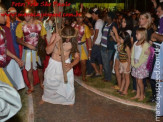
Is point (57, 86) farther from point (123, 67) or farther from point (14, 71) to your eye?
point (123, 67)

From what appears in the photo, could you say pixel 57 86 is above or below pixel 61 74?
below

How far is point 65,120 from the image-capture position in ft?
16.0

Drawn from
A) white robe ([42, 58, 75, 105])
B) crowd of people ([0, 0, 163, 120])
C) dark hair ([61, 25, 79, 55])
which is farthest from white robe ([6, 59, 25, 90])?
dark hair ([61, 25, 79, 55])

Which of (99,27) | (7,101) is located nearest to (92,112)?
(99,27)

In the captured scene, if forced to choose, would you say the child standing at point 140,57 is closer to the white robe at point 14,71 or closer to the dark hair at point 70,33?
the dark hair at point 70,33

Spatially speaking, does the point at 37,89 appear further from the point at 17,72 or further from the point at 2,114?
the point at 2,114

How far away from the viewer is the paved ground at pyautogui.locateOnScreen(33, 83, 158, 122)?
16.0ft

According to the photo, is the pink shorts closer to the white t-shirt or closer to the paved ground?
the paved ground

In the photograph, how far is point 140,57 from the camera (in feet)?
18.6

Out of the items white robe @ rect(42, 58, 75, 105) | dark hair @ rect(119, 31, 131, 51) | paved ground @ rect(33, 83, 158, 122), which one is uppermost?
dark hair @ rect(119, 31, 131, 51)

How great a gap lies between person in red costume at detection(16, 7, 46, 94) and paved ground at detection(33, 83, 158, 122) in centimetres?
97

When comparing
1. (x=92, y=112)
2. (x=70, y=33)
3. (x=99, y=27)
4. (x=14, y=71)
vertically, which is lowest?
(x=92, y=112)

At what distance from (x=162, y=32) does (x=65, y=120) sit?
2.59 metres

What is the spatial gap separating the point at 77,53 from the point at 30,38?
1.49 metres
